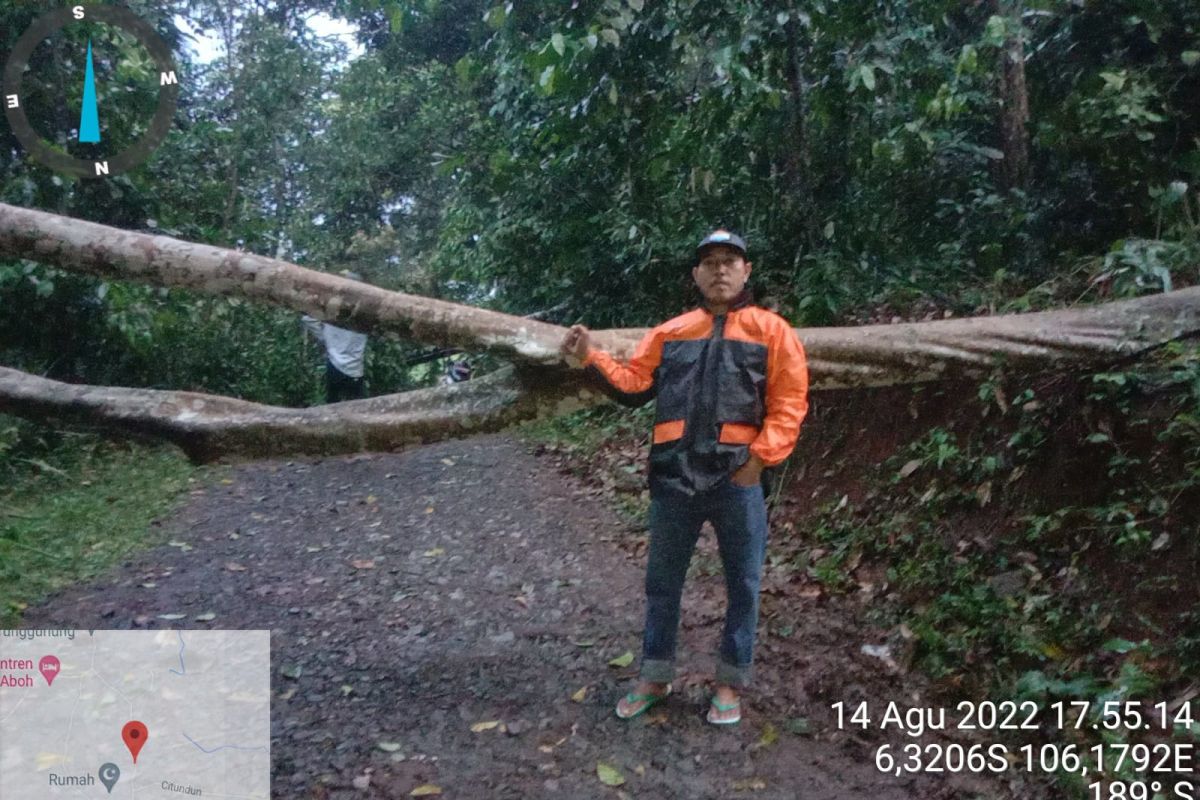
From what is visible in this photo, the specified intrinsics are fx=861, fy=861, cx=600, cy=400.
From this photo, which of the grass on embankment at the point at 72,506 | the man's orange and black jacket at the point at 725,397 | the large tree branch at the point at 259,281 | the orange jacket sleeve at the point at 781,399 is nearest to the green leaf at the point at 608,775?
the man's orange and black jacket at the point at 725,397

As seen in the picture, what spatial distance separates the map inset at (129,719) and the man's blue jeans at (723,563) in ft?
3.53

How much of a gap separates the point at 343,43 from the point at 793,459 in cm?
396

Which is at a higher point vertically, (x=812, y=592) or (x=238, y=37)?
(x=238, y=37)

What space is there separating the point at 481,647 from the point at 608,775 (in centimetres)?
98

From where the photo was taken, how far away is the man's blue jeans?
2377mm

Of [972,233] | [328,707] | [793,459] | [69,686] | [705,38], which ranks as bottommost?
[328,707]

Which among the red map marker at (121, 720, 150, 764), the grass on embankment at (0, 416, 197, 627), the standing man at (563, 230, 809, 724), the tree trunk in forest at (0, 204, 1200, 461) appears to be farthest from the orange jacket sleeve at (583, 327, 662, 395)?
the grass on embankment at (0, 416, 197, 627)

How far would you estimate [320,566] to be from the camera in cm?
395

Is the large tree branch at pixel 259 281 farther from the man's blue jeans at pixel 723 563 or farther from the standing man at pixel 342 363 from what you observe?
the standing man at pixel 342 363

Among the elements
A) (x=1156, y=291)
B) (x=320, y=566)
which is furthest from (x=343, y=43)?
(x=1156, y=291)

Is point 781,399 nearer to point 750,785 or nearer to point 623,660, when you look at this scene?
→ point 750,785

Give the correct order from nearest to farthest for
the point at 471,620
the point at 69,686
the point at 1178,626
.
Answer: the point at 69,686, the point at 1178,626, the point at 471,620

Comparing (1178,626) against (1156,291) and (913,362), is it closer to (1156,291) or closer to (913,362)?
(913,362)

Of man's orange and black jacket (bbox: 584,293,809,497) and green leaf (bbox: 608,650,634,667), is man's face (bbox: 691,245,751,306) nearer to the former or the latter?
man's orange and black jacket (bbox: 584,293,809,497)
